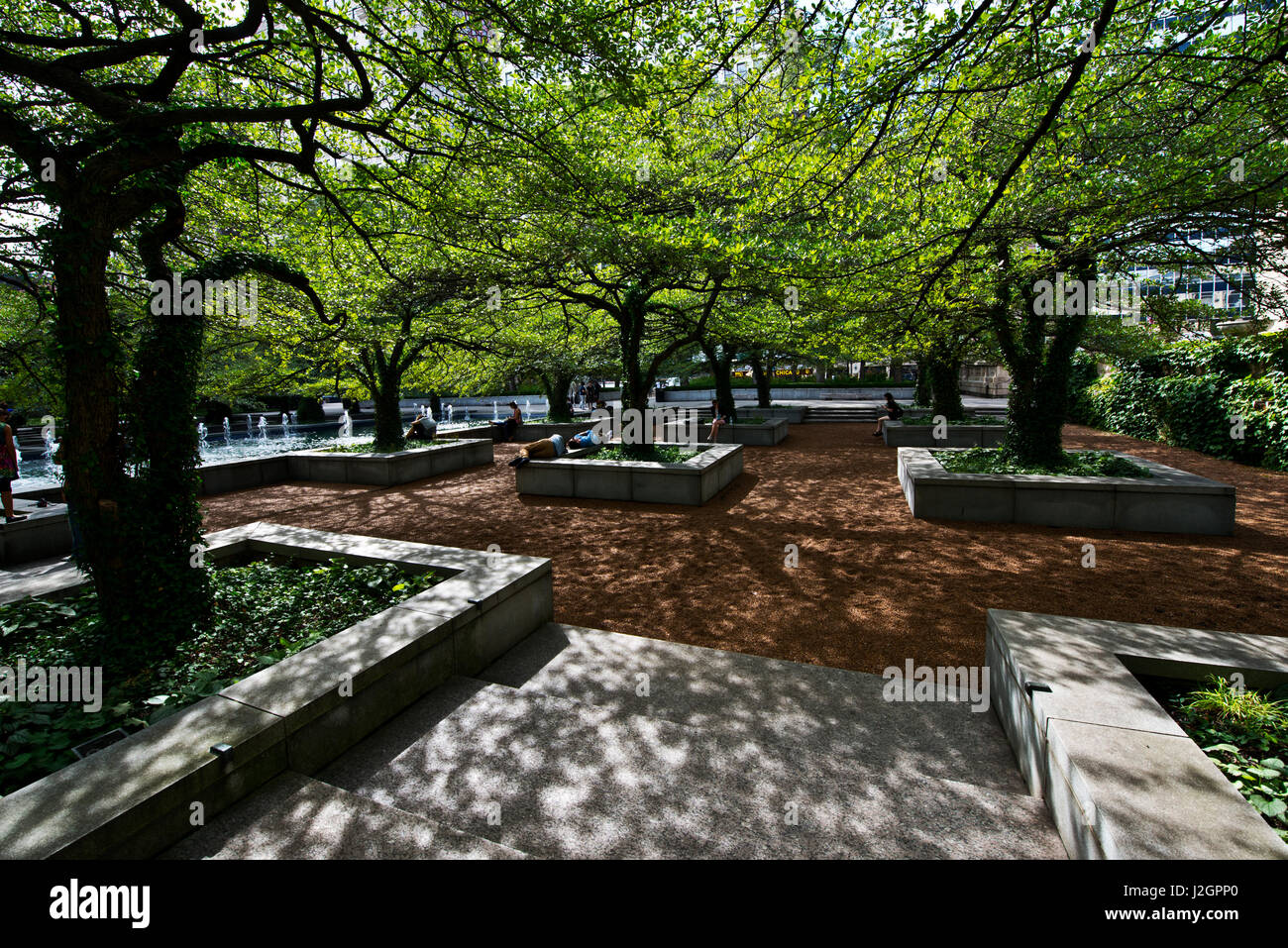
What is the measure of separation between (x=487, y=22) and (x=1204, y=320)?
1347 centimetres

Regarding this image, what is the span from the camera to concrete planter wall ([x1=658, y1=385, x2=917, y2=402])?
42.1m

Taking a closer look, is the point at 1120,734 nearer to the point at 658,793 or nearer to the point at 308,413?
the point at 658,793

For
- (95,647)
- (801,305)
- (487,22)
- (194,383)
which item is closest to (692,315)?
(801,305)

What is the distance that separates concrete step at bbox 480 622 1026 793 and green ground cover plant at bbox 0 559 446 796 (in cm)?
143

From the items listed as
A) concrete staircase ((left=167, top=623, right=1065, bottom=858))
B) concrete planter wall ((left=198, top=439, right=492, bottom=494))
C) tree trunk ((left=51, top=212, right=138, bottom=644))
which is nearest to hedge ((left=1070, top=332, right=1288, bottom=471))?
concrete staircase ((left=167, top=623, right=1065, bottom=858))

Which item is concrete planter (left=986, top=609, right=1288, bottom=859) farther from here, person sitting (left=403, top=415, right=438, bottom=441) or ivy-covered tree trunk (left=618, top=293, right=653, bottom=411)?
person sitting (left=403, top=415, right=438, bottom=441)

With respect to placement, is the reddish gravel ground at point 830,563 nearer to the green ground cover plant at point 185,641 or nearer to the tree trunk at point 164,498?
the green ground cover plant at point 185,641

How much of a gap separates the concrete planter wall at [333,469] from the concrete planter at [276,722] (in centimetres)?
915

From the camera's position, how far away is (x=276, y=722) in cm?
290

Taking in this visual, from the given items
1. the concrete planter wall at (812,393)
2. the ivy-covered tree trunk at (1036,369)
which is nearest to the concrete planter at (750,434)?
the ivy-covered tree trunk at (1036,369)

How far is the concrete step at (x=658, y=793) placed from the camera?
2582mm

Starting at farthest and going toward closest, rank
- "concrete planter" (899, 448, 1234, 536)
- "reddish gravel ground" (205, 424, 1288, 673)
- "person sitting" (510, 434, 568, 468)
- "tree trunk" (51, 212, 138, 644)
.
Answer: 1. "person sitting" (510, 434, 568, 468)
2. "concrete planter" (899, 448, 1234, 536)
3. "reddish gravel ground" (205, 424, 1288, 673)
4. "tree trunk" (51, 212, 138, 644)

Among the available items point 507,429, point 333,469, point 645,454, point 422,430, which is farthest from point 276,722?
point 507,429

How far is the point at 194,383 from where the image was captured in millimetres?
4559
